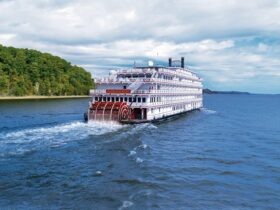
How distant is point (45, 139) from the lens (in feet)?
123

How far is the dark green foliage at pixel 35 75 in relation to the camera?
130 meters

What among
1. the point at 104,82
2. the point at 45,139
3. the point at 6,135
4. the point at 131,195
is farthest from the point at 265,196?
the point at 104,82

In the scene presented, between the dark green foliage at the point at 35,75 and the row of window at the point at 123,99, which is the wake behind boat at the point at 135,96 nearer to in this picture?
the row of window at the point at 123,99

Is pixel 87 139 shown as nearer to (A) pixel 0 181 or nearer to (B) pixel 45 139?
(B) pixel 45 139

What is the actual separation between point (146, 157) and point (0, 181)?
1358 cm

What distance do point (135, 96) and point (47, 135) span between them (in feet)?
57.7

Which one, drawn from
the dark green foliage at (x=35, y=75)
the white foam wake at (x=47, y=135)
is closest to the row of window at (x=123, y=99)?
the white foam wake at (x=47, y=135)

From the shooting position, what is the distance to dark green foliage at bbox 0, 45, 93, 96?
13050 cm

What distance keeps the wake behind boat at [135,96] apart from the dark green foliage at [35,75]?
3225 inches

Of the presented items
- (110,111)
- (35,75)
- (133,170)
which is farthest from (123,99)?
(35,75)

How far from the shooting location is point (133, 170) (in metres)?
26.7

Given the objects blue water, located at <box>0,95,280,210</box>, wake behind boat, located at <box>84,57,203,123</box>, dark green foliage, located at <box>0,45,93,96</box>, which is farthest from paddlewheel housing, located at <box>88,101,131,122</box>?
dark green foliage, located at <box>0,45,93,96</box>

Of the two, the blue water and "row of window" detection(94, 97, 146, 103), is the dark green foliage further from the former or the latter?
the blue water

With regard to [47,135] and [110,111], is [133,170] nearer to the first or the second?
[47,135]
